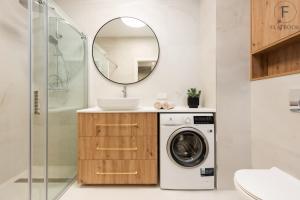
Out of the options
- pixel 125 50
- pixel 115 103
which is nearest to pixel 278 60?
pixel 115 103

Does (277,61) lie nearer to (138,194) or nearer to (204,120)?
(204,120)

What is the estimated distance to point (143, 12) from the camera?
306cm

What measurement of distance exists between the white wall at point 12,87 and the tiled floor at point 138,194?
0.65 meters

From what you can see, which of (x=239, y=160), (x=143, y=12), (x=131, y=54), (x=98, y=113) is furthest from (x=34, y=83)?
(x=239, y=160)

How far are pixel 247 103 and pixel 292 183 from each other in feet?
3.34

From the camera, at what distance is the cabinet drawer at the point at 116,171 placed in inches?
95.5

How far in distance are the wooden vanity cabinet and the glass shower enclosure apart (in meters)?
0.23

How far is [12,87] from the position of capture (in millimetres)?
2025

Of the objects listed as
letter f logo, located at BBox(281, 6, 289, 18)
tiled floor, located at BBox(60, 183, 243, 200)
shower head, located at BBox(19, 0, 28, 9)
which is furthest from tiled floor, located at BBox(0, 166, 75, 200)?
letter f logo, located at BBox(281, 6, 289, 18)

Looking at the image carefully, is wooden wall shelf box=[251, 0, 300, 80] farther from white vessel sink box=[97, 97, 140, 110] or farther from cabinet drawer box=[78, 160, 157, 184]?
cabinet drawer box=[78, 160, 157, 184]

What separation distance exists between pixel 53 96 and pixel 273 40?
208 centimetres

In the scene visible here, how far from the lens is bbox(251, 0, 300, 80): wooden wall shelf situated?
68.2 inches

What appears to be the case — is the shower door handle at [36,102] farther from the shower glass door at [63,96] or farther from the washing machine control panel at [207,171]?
the washing machine control panel at [207,171]

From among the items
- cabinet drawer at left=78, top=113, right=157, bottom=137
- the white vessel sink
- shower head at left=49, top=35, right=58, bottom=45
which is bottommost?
cabinet drawer at left=78, top=113, right=157, bottom=137
